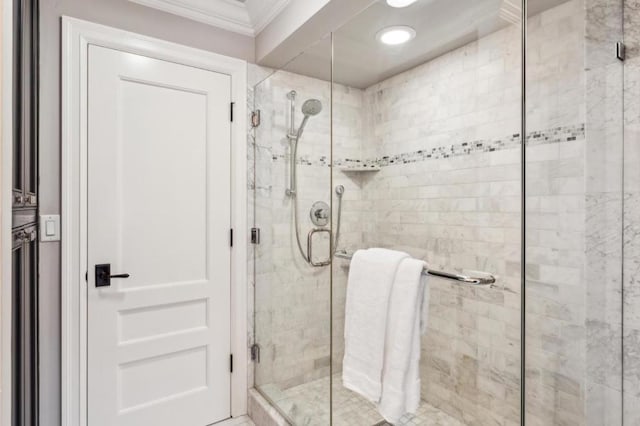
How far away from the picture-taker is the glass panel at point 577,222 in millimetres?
1191

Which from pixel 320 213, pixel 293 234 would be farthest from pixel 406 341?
pixel 293 234

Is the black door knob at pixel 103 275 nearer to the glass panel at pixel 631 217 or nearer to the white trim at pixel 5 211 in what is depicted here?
the white trim at pixel 5 211

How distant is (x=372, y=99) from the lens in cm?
144

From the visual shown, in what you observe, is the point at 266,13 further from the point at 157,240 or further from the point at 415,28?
the point at 157,240

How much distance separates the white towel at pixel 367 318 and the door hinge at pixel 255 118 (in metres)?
1.10

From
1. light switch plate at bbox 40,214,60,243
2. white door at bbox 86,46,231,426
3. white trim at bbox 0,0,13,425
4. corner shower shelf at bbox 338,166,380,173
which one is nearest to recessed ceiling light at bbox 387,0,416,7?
corner shower shelf at bbox 338,166,380,173

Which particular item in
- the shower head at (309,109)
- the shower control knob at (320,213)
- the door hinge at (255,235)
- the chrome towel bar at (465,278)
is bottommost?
the chrome towel bar at (465,278)

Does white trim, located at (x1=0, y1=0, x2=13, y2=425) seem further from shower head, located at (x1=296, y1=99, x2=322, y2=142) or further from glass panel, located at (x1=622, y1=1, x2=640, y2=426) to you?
glass panel, located at (x1=622, y1=1, x2=640, y2=426)

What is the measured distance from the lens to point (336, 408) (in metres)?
1.58

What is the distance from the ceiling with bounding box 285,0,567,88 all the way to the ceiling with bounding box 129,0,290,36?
48 centimetres

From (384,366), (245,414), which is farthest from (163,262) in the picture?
(384,366)

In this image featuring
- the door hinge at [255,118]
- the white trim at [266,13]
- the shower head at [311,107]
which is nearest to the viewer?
the shower head at [311,107]

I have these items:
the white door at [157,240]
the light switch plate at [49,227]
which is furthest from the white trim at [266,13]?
the light switch plate at [49,227]

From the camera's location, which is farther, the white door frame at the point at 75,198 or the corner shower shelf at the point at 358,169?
the white door frame at the point at 75,198
